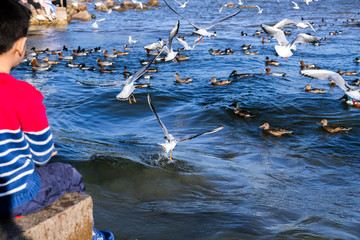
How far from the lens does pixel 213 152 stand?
8953mm

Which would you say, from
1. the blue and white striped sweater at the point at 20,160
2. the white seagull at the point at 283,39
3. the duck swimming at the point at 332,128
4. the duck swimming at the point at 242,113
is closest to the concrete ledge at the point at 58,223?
the blue and white striped sweater at the point at 20,160

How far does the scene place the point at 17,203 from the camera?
2693mm

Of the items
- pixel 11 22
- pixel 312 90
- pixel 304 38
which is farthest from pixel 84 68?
pixel 11 22

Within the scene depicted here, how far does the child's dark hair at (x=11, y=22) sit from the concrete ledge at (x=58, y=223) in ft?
3.60

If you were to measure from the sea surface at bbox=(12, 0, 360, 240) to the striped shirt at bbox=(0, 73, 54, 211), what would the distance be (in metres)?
2.74

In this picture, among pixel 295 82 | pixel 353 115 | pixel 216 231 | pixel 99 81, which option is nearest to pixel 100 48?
pixel 99 81

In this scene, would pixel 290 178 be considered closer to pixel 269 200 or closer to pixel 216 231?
pixel 269 200

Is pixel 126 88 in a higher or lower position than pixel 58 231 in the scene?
lower

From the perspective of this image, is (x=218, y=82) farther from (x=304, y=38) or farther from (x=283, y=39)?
(x=304, y=38)

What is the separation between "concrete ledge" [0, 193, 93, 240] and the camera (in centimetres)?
270

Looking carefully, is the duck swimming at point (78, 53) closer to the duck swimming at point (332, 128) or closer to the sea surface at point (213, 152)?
the sea surface at point (213, 152)

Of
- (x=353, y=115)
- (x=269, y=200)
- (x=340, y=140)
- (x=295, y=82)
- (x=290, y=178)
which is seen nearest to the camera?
(x=269, y=200)

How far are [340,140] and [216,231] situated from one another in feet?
19.8

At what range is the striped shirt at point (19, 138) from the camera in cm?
250
